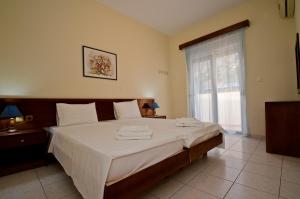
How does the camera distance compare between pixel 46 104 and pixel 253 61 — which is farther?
pixel 253 61

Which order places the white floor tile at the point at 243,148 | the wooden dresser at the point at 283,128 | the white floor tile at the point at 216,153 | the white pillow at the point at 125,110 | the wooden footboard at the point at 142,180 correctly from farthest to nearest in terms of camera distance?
the white pillow at the point at 125,110
the white floor tile at the point at 243,148
the white floor tile at the point at 216,153
the wooden dresser at the point at 283,128
the wooden footboard at the point at 142,180

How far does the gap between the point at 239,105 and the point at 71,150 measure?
3463mm

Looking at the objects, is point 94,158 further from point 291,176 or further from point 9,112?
point 291,176

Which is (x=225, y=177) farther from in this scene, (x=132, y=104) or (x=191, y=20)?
(x=191, y=20)

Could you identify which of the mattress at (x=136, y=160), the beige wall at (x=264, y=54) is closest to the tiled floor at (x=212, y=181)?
the mattress at (x=136, y=160)

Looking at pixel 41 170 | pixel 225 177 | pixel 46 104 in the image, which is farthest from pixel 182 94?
pixel 41 170

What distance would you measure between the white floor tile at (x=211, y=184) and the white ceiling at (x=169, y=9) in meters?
3.42

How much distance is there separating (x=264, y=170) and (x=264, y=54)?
2477 millimetres

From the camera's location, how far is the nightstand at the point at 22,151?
5.95 ft

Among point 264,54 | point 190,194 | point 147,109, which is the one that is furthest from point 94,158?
point 264,54

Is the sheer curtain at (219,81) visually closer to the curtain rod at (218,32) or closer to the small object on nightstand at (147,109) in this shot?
the curtain rod at (218,32)

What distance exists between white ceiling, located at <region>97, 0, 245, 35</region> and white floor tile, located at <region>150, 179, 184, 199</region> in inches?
135

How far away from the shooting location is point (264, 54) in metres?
3.13

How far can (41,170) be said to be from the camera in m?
1.98
